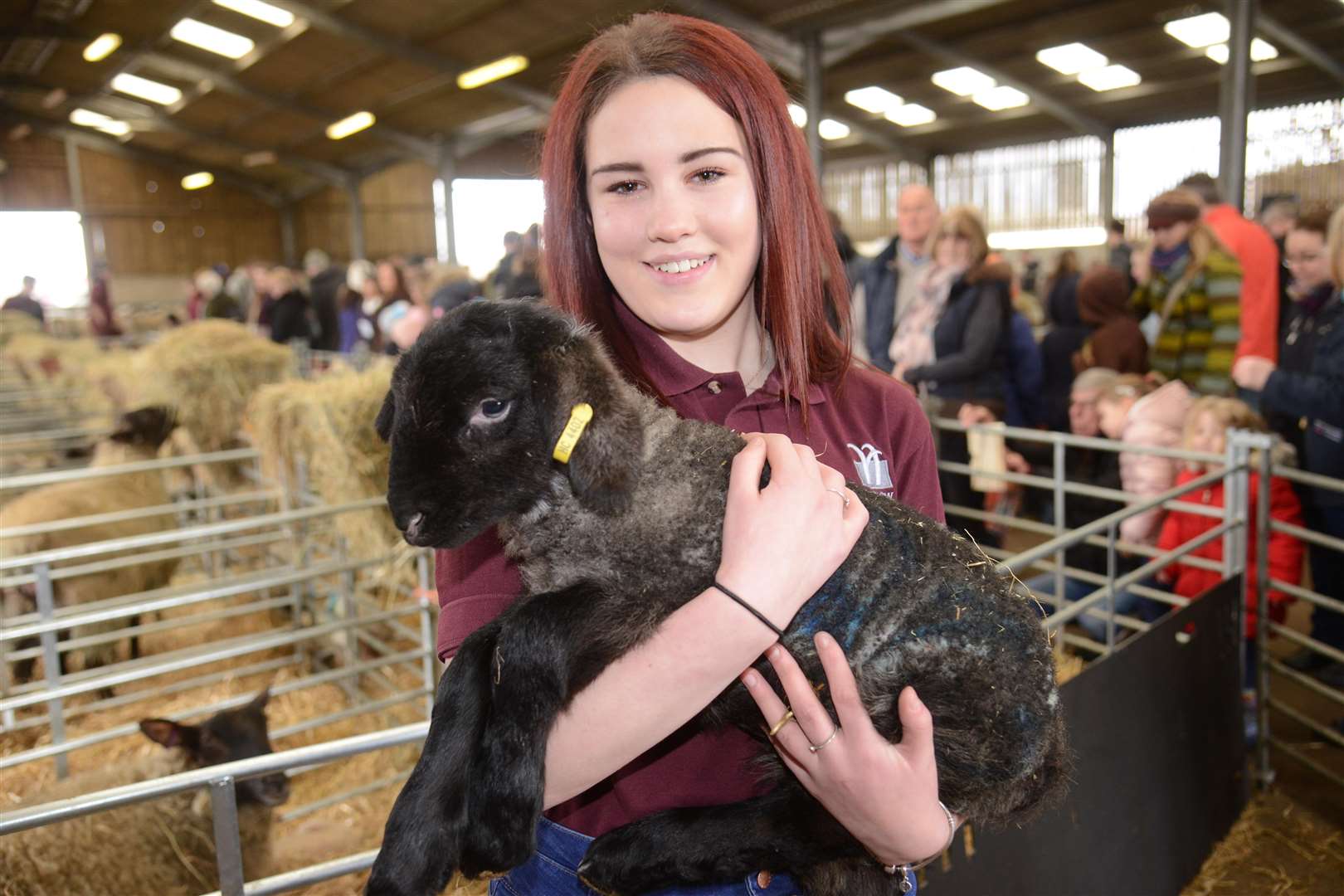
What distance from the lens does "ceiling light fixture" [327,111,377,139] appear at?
1798cm

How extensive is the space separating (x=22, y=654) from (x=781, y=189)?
3.75 metres

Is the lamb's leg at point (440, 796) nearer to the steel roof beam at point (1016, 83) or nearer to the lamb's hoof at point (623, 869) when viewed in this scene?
the lamb's hoof at point (623, 869)

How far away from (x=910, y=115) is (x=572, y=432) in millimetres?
16501

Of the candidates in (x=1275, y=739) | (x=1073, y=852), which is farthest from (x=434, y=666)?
(x=1275, y=739)

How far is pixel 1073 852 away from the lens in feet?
7.85

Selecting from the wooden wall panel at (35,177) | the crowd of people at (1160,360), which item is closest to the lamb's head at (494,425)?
the crowd of people at (1160,360)

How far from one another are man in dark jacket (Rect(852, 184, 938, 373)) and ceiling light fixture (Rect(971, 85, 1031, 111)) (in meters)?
10.7

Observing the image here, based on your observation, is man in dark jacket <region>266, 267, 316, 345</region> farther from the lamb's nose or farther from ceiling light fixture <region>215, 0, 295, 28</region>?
the lamb's nose

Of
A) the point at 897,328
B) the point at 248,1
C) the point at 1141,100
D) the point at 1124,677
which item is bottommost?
the point at 1124,677

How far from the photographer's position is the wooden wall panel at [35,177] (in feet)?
77.6

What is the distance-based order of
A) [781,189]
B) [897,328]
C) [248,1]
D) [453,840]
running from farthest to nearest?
[248,1], [897,328], [781,189], [453,840]

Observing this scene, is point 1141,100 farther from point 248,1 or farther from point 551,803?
point 551,803

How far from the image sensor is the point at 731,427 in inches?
49.1

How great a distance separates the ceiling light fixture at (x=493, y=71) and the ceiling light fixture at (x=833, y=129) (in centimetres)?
536
